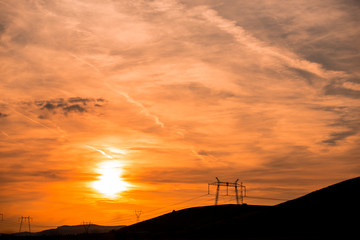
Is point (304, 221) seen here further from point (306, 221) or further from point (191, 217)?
point (191, 217)

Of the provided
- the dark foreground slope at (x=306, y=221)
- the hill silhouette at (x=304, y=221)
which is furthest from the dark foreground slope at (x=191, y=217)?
the dark foreground slope at (x=306, y=221)

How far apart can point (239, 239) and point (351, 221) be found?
22477mm

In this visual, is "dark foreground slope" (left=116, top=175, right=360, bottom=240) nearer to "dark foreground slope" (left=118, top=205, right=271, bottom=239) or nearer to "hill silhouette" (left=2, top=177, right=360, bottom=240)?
"hill silhouette" (left=2, top=177, right=360, bottom=240)

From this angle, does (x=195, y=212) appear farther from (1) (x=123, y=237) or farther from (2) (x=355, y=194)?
(2) (x=355, y=194)

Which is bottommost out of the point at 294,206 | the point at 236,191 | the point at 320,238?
the point at 320,238

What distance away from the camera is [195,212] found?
556 feet

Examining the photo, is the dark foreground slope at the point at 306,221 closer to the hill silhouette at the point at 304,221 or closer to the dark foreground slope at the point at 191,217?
the hill silhouette at the point at 304,221

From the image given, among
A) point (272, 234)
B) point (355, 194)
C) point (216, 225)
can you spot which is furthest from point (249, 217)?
point (355, 194)

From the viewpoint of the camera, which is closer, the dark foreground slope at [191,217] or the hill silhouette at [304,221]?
the hill silhouette at [304,221]

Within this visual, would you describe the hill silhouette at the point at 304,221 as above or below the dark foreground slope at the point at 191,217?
below

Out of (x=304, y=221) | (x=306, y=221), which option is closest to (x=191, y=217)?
(x=304, y=221)

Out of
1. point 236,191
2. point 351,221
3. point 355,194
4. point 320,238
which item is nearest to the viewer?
point 320,238

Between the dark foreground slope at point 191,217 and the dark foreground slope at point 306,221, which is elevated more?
the dark foreground slope at point 191,217

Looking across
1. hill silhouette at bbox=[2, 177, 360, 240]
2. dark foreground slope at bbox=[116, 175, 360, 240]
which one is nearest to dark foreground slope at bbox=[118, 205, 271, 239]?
hill silhouette at bbox=[2, 177, 360, 240]
